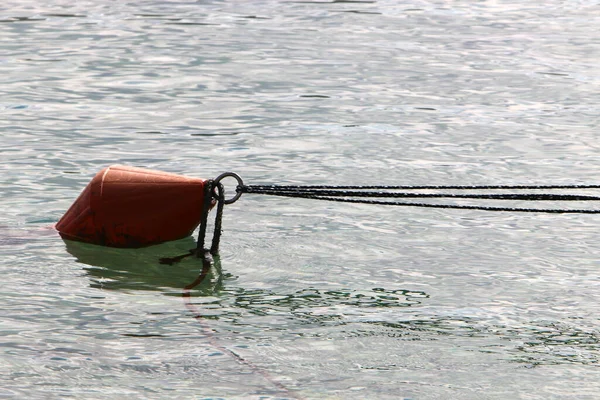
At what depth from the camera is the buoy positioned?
5918mm

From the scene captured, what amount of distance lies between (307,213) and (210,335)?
1.90 metres

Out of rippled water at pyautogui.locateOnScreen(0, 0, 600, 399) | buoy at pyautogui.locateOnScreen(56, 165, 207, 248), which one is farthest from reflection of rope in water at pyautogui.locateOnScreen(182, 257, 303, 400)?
buoy at pyautogui.locateOnScreen(56, 165, 207, 248)

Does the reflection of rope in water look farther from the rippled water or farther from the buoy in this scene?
the buoy

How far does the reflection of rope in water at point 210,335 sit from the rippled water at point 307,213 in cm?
1

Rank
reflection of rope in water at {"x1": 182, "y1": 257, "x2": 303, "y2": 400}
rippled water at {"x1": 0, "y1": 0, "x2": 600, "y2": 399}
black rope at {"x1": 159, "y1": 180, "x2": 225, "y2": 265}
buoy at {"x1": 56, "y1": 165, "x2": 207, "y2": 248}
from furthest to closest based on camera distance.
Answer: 1. buoy at {"x1": 56, "y1": 165, "x2": 207, "y2": 248}
2. black rope at {"x1": 159, "y1": 180, "x2": 225, "y2": 265}
3. rippled water at {"x1": 0, "y1": 0, "x2": 600, "y2": 399}
4. reflection of rope in water at {"x1": 182, "y1": 257, "x2": 303, "y2": 400}

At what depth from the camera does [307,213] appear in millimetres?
6816

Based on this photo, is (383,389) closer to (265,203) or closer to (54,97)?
(265,203)

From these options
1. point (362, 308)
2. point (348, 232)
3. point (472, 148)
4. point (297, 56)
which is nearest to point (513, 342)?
point (362, 308)

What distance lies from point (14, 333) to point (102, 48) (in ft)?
21.4

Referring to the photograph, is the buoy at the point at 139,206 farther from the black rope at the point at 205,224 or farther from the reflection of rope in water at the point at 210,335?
the reflection of rope in water at the point at 210,335

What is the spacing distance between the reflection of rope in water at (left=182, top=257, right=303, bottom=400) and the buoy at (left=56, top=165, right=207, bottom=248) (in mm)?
253

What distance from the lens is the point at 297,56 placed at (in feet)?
36.2

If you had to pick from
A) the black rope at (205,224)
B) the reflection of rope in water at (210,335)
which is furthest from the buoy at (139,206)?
the reflection of rope in water at (210,335)

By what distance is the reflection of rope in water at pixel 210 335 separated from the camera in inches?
179
